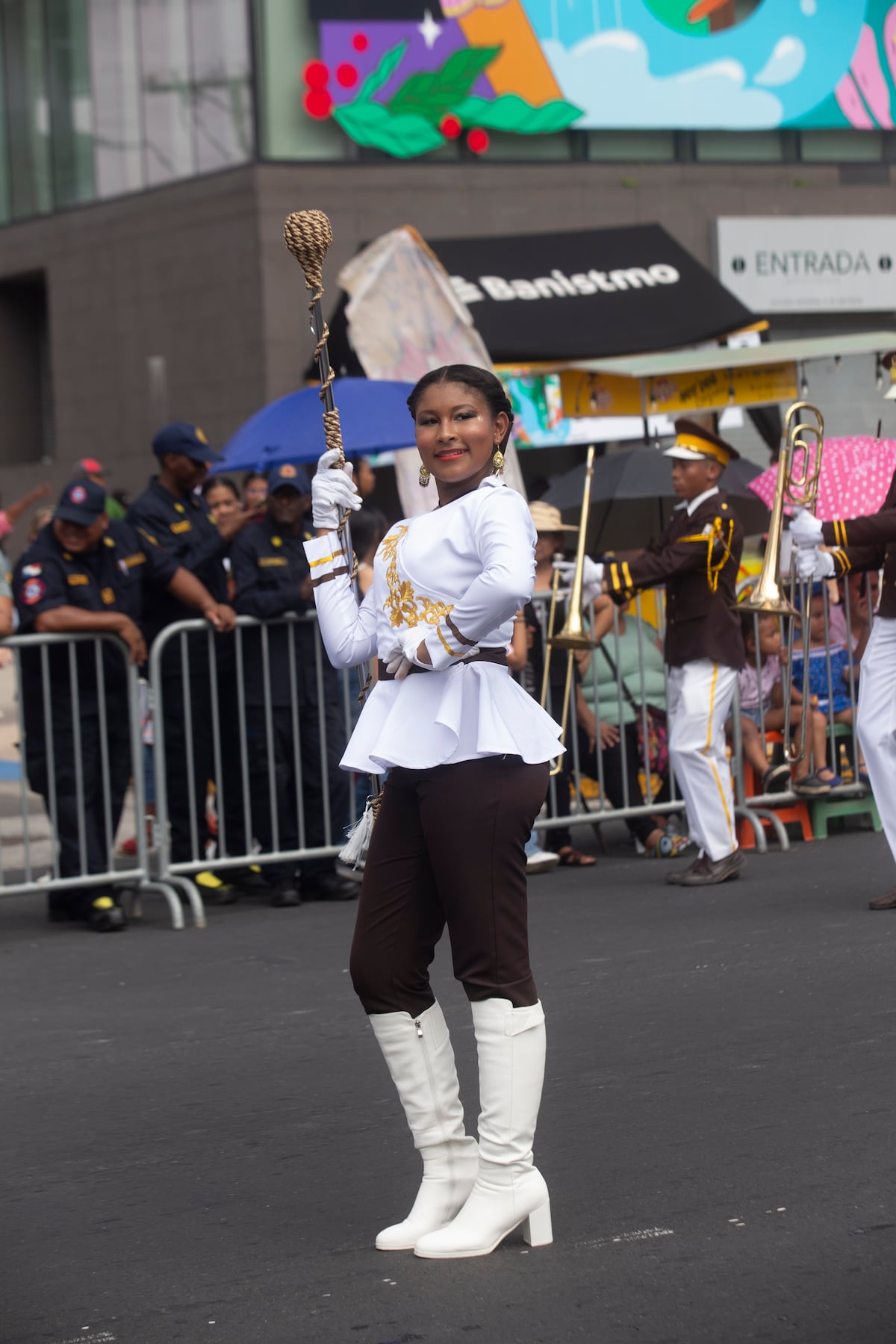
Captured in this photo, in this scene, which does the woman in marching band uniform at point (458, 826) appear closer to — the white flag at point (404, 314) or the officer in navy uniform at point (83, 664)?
the officer in navy uniform at point (83, 664)

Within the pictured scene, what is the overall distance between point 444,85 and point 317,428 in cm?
1161

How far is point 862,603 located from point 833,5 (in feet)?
45.6

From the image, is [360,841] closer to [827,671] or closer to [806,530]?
[806,530]

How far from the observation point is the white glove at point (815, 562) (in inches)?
324

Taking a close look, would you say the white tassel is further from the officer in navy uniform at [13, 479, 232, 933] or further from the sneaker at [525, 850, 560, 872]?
the sneaker at [525, 850, 560, 872]

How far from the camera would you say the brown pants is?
4129 millimetres

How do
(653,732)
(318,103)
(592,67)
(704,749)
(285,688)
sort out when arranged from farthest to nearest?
(592,67) → (318,103) → (653,732) → (285,688) → (704,749)

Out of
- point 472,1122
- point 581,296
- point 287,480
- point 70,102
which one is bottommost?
point 472,1122

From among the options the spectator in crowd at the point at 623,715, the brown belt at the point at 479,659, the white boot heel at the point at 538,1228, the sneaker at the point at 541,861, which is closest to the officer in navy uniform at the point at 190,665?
the sneaker at the point at 541,861

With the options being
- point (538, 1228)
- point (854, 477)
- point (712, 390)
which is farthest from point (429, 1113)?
point (712, 390)

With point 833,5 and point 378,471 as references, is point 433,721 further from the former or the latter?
point 833,5

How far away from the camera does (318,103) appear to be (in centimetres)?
2011

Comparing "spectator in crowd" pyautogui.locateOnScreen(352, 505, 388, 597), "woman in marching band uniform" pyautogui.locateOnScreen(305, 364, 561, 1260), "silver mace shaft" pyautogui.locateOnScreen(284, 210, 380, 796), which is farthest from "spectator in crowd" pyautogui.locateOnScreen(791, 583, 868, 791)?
"woman in marching band uniform" pyautogui.locateOnScreen(305, 364, 561, 1260)

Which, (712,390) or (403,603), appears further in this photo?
(712,390)
